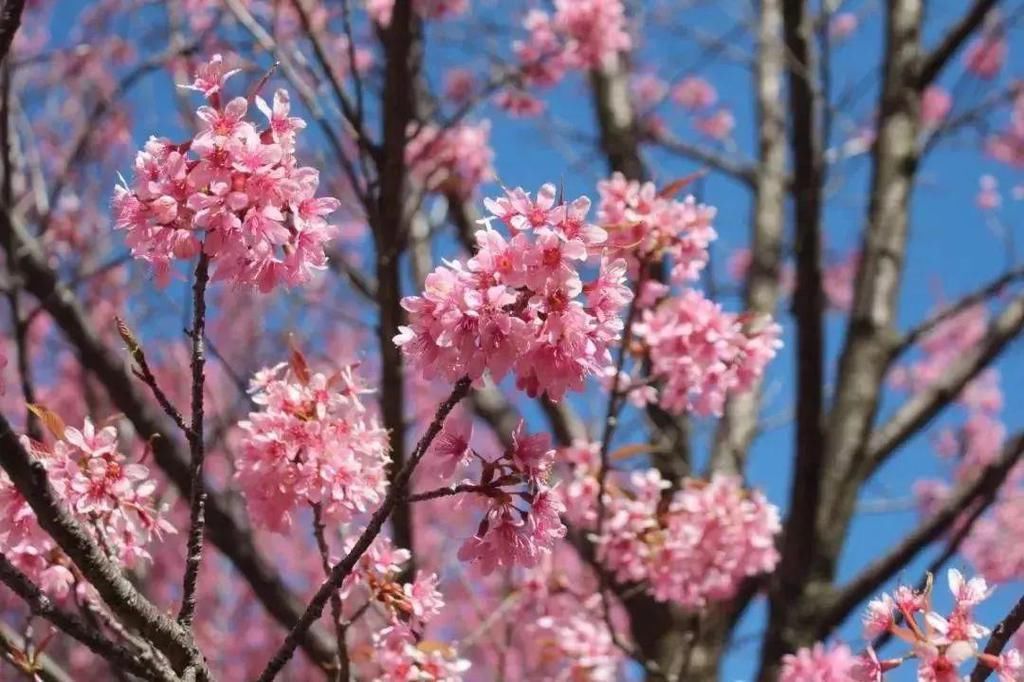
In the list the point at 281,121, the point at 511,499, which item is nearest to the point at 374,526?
the point at 511,499

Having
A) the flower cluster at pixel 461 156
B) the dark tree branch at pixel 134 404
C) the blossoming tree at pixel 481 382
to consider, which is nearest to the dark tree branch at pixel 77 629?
the blossoming tree at pixel 481 382

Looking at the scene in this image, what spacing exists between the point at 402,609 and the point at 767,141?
4.02 meters

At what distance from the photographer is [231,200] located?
1399 millimetres

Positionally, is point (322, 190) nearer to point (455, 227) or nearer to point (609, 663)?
point (455, 227)

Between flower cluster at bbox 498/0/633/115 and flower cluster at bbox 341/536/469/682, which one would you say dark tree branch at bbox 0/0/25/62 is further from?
flower cluster at bbox 498/0/633/115

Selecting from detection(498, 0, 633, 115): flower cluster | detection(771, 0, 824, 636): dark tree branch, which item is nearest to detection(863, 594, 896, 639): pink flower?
detection(771, 0, 824, 636): dark tree branch

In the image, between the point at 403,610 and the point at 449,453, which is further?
the point at 403,610

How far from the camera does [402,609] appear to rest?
185 cm

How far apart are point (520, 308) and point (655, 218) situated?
1.05 metres

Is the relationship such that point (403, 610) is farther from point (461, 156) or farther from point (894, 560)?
point (461, 156)

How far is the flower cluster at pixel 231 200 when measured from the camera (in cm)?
141

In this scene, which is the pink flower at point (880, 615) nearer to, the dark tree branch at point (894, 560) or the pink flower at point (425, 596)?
the pink flower at point (425, 596)

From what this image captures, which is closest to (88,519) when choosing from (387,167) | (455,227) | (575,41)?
(387,167)

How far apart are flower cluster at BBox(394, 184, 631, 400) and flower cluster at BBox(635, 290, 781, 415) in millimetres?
1070
